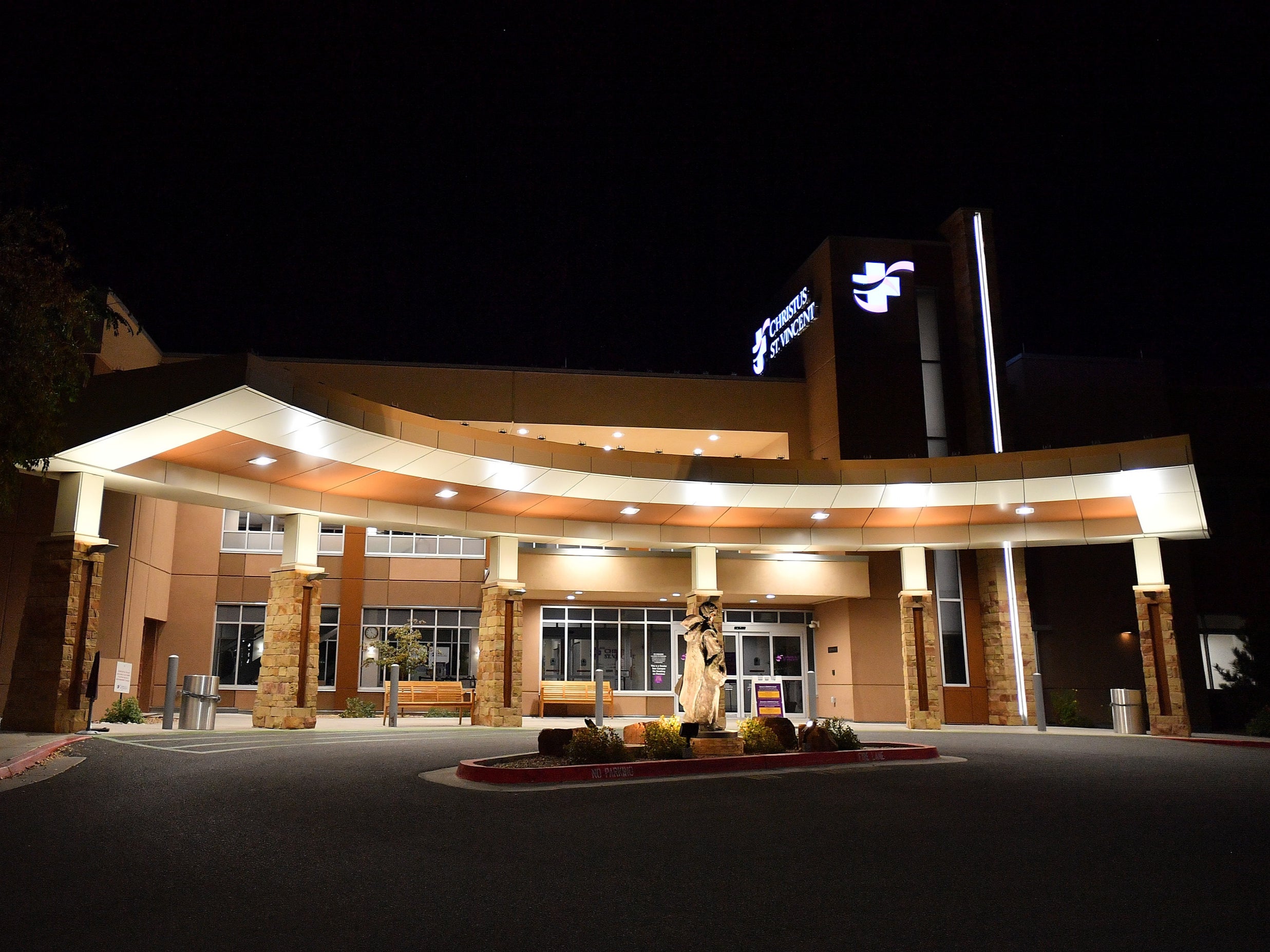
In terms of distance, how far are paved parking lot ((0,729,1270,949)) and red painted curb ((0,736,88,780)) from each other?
0.50m

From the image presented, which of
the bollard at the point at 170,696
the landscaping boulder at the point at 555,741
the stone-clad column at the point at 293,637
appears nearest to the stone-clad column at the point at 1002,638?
the landscaping boulder at the point at 555,741

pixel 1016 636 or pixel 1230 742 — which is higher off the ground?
pixel 1016 636

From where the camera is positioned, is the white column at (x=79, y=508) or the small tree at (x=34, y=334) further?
the white column at (x=79, y=508)

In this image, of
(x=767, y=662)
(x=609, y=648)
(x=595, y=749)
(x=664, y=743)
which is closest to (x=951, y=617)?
(x=767, y=662)

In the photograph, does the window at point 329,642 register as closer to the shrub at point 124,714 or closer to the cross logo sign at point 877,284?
the shrub at point 124,714

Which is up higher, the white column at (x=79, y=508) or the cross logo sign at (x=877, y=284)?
the cross logo sign at (x=877, y=284)

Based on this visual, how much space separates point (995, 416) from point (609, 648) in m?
13.5

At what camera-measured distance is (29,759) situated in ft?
35.9

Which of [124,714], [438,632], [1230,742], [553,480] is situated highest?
[553,480]

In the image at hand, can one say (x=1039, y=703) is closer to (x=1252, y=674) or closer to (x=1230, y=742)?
(x=1230, y=742)

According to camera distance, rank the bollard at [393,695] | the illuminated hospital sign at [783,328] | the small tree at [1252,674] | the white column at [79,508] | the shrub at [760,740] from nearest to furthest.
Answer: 1. the shrub at [760,740]
2. the white column at [79,508]
3. the bollard at [393,695]
4. the small tree at [1252,674]
5. the illuminated hospital sign at [783,328]

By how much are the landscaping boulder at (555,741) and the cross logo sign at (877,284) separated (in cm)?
1832

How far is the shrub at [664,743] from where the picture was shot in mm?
12875

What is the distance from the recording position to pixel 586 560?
88.1 ft
